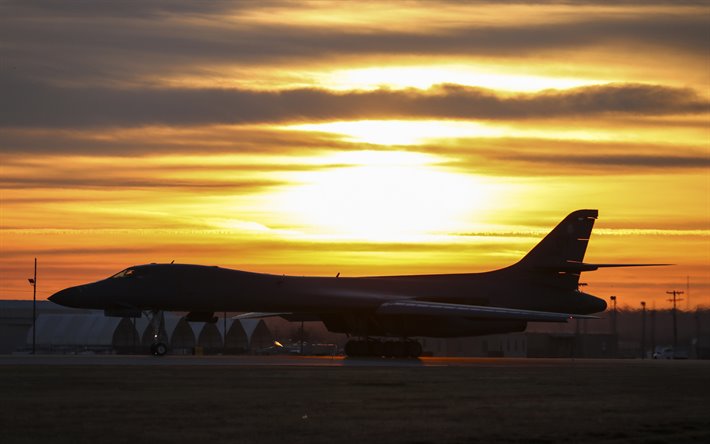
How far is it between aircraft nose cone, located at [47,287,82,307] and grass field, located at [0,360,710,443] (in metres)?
18.2

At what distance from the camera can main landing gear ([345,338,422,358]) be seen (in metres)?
58.6

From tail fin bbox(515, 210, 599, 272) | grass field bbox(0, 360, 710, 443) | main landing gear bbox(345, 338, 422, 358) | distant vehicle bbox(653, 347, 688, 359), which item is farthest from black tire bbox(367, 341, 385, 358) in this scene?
distant vehicle bbox(653, 347, 688, 359)

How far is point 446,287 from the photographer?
61.3m

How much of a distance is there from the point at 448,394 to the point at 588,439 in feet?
29.7

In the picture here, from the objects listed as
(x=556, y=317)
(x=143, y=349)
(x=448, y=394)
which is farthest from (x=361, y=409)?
(x=143, y=349)

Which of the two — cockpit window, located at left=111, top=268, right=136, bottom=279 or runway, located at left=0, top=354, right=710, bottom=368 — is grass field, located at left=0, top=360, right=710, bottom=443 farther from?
cockpit window, located at left=111, top=268, right=136, bottom=279

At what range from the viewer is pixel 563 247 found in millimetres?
64562

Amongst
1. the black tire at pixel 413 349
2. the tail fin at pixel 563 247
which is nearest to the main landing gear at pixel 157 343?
the black tire at pixel 413 349

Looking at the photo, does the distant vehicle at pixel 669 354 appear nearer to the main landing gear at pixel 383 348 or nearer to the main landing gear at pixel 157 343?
the main landing gear at pixel 383 348

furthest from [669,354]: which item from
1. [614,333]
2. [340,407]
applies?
[340,407]

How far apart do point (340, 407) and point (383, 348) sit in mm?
34248

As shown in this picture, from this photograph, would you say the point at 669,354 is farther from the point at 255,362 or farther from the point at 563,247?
the point at 255,362

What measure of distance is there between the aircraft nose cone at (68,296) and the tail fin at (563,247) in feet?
74.4

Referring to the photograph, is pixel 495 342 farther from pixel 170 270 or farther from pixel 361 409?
pixel 361 409
